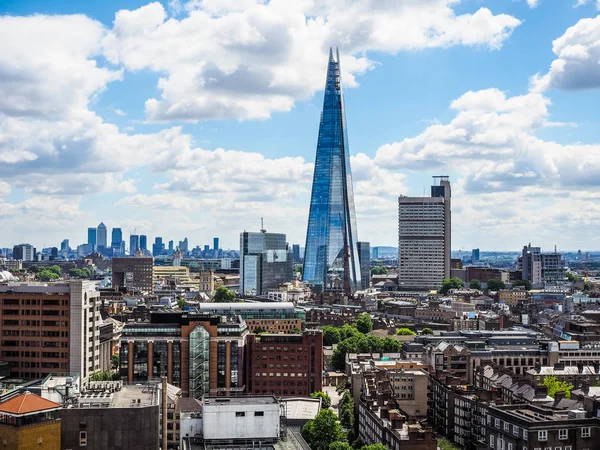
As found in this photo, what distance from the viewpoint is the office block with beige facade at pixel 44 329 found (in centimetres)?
9550

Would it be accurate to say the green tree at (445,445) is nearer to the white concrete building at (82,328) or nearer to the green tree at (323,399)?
the green tree at (323,399)

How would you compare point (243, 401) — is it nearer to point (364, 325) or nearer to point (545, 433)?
point (545, 433)

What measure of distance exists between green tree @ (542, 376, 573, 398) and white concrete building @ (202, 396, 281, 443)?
41.7 meters

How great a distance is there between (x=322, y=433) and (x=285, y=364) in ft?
94.8

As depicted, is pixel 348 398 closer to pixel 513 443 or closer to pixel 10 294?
pixel 513 443

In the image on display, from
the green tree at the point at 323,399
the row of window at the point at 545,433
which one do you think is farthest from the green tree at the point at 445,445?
the row of window at the point at 545,433

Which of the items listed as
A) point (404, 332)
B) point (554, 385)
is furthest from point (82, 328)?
point (404, 332)

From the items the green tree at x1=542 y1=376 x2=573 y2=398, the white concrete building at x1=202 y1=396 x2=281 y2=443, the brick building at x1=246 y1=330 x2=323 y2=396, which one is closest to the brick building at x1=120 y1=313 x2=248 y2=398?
the brick building at x1=246 y1=330 x2=323 y2=396

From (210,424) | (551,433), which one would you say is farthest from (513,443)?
(210,424)

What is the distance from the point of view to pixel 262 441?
6531 centimetres

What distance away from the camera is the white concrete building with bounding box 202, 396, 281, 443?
214 ft

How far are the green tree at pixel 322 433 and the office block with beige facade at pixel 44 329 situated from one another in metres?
29.1

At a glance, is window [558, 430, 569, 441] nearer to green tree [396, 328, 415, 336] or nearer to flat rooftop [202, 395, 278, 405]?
flat rooftop [202, 395, 278, 405]

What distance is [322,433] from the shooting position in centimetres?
8031
